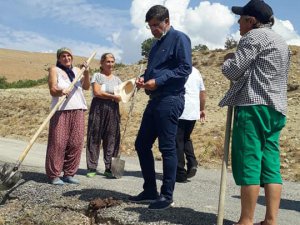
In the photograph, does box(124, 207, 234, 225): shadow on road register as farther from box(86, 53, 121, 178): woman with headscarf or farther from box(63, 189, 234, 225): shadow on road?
box(86, 53, 121, 178): woman with headscarf

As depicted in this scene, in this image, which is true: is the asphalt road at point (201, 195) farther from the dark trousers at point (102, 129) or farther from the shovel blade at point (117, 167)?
the dark trousers at point (102, 129)

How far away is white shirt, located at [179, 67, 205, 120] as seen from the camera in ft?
22.8

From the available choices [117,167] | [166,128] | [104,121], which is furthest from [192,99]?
[166,128]

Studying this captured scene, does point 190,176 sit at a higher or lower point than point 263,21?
lower

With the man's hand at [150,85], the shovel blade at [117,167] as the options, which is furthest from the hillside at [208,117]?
the man's hand at [150,85]

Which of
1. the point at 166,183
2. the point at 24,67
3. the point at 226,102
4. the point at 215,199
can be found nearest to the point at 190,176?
the point at 215,199

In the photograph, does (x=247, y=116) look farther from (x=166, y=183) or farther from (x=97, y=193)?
(x=97, y=193)

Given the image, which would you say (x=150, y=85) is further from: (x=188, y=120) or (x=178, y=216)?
(x=188, y=120)

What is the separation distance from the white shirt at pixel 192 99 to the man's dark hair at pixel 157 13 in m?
2.10

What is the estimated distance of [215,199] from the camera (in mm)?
6285

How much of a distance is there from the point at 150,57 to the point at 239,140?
152 centimetres

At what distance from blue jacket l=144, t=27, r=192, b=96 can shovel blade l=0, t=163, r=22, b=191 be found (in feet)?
5.97

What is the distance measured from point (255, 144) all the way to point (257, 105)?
0.31 metres

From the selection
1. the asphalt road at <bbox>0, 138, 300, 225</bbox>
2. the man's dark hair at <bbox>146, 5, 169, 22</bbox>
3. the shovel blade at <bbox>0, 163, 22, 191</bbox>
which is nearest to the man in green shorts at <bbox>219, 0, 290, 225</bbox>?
the asphalt road at <bbox>0, 138, 300, 225</bbox>
